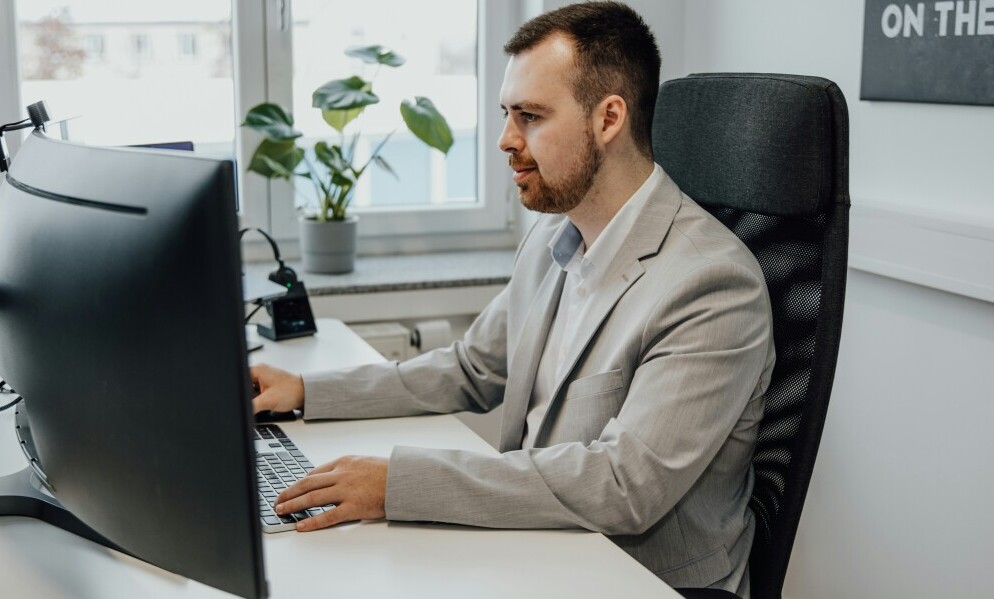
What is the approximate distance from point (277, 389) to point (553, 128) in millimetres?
539

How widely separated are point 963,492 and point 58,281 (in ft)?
5.28

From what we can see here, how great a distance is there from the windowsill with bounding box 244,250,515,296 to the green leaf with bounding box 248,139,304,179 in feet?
0.78

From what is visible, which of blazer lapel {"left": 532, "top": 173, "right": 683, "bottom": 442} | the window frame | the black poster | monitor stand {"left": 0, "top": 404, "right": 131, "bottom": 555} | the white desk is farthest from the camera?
the window frame

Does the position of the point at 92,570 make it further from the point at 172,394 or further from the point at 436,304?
the point at 436,304

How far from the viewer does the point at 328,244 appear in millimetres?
2625

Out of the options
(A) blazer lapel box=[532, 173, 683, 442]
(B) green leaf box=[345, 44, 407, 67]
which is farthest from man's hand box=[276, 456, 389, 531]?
(B) green leaf box=[345, 44, 407, 67]

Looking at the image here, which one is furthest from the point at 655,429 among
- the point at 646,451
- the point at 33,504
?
the point at 33,504

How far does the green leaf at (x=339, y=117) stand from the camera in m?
2.54

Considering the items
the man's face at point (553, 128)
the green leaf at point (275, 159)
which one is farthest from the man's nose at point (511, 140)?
the green leaf at point (275, 159)

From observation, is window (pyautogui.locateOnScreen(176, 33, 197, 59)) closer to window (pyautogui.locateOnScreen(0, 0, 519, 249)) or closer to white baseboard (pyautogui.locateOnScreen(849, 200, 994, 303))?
window (pyautogui.locateOnScreen(0, 0, 519, 249))

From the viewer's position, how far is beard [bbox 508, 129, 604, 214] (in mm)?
1484

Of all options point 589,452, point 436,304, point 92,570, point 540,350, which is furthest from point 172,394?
point 436,304

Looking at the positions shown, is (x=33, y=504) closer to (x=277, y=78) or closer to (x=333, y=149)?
(x=333, y=149)

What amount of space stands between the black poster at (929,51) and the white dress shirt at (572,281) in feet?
2.22
